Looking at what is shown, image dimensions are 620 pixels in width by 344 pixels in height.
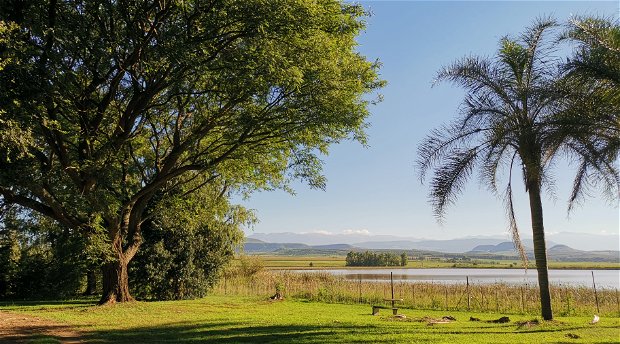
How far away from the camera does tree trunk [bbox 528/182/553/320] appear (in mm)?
15742

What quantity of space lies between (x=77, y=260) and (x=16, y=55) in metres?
18.1

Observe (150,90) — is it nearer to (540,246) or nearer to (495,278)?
(540,246)

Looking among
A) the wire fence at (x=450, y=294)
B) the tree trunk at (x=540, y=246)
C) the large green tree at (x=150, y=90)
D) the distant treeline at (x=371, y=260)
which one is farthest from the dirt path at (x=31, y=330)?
the distant treeline at (x=371, y=260)

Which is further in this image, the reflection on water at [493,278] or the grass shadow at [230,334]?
the reflection on water at [493,278]

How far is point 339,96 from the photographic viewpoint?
16.3m

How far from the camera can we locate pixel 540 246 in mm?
15930

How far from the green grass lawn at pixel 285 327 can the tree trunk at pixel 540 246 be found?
0.68 metres

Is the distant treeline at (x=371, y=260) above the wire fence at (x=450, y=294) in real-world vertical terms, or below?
below

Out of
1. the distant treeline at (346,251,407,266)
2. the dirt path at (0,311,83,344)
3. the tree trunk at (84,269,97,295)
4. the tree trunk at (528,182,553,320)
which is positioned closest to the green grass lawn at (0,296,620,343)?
the dirt path at (0,311,83,344)

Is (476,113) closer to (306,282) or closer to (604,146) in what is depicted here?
(604,146)

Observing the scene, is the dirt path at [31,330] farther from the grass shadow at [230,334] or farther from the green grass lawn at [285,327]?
the grass shadow at [230,334]

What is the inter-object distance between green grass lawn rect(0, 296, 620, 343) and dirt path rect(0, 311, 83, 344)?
1.46 ft

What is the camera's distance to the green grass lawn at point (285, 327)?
489 inches

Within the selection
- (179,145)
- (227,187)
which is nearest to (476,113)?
(179,145)
